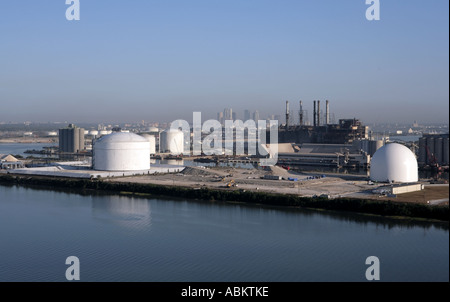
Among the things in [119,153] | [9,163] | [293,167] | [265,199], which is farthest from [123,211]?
[293,167]

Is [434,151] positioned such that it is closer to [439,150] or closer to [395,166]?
[439,150]

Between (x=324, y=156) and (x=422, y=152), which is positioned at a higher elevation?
(x=422, y=152)

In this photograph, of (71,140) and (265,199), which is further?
(71,140)

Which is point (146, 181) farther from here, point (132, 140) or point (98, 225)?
point (98, 225)

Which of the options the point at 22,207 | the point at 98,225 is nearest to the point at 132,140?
the point at 22,207

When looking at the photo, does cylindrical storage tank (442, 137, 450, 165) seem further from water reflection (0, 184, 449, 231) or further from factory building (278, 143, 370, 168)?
water reflection (0, 184, 449, 231)
